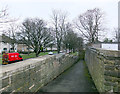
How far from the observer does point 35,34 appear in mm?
21406

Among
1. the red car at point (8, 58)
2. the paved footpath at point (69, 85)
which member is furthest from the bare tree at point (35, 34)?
the paved footpath at point (69, 85)

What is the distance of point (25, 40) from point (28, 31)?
6.42ft

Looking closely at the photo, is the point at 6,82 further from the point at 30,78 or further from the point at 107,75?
the point at 107,75

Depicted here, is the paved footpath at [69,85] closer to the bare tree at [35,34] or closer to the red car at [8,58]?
the red car at [8,58]

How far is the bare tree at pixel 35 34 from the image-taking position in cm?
2083

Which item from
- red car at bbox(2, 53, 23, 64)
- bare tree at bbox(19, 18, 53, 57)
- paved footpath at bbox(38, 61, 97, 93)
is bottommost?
paved footpath at bbox(38, 61, 97, 93)

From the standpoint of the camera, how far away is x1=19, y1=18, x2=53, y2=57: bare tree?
20828 mm

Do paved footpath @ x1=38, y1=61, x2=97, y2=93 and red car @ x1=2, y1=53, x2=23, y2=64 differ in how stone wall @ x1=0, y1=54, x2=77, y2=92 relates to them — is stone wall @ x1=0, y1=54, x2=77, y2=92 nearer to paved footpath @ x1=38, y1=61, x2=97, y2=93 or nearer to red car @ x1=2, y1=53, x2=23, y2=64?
paved footpath @ x1=38, y1=61, x2=97, y2=93

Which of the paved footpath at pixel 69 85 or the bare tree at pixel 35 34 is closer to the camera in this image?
the paved footpath at pixel 69 85

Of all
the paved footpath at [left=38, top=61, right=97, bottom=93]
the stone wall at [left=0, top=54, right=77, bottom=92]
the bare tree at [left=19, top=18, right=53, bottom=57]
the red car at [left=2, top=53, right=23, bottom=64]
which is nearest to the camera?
the stone wall at [left=0, top=54, right=77, bottom=92]

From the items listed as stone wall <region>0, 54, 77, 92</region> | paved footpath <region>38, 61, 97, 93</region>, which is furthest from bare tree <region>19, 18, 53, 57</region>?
stone wall <region>0, 54, 77, 92</region>

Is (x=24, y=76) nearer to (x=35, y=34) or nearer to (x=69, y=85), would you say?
(x=69, y=85)

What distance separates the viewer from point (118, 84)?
11.3ft

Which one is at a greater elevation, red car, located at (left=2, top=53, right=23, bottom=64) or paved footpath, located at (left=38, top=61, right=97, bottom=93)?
red car, located at (left=2, top=53, right=23, bottom=64)
